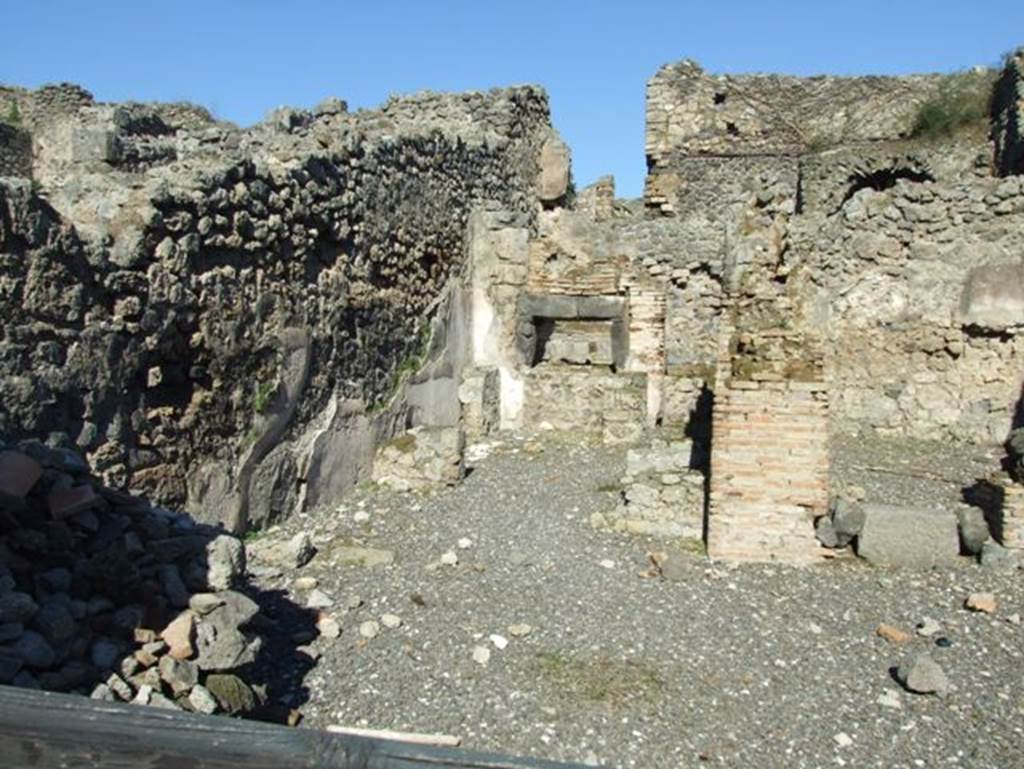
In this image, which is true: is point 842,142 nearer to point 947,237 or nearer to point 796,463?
point 947,237

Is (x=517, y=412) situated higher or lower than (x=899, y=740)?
higher

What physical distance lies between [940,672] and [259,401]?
15.3 feet

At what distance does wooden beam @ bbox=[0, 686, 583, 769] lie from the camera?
1.60 m

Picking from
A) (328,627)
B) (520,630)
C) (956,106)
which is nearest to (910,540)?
(520,630)

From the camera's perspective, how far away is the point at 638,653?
16.4ft

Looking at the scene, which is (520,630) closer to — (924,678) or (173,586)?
(173,586)

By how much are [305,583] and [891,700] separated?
3380 mm

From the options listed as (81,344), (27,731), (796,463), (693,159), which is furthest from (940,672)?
(693,159)

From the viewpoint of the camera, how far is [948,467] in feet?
29.4

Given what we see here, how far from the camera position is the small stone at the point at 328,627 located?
510cm

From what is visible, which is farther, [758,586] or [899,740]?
[758,586]

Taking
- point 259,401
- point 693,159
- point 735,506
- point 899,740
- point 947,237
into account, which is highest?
point 693,159

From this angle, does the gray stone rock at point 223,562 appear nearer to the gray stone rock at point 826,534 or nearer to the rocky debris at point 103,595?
the rocky debris at point 103,595

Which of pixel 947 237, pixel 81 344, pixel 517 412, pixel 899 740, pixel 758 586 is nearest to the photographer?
pixel 899 740
